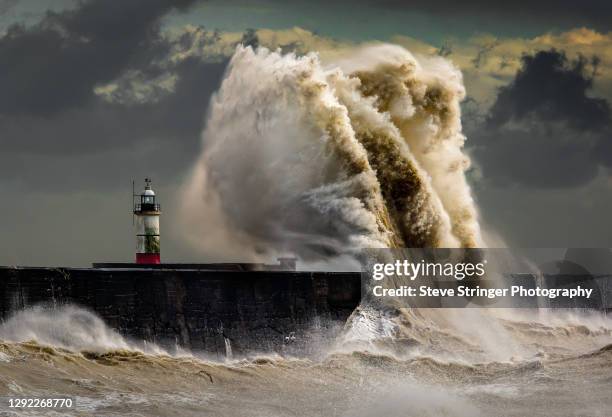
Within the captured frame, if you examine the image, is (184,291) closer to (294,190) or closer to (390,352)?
(390,352)

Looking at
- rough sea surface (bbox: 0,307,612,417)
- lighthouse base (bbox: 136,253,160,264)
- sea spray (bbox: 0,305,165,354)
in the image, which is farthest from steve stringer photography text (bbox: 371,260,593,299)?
sea spray (bbox: 0,305,165,354)

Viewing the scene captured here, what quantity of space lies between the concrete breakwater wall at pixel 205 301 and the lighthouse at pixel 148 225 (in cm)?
483

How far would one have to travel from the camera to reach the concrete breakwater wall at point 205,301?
50.2ft

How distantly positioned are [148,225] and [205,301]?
233 inches

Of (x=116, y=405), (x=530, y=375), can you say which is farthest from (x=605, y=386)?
(x=116, y=405)

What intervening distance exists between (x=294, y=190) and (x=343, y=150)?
111 centimetres

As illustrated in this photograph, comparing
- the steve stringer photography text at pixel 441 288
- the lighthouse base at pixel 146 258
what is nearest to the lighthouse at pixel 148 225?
the lighthouse base at pixel 146 258

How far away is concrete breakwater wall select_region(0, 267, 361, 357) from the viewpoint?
1529 cm

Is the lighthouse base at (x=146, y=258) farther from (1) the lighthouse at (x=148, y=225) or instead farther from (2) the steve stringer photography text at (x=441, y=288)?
(2) the steve stringer photography text at (x=441, y=288)

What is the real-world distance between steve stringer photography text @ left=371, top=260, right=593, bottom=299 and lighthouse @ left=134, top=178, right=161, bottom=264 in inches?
171

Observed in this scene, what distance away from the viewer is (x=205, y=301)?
16891 millimetres

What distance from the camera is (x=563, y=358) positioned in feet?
71.3

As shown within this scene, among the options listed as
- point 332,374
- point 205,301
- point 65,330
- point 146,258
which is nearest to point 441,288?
point 332,374

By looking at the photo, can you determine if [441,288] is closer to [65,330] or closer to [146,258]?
[146,258]
